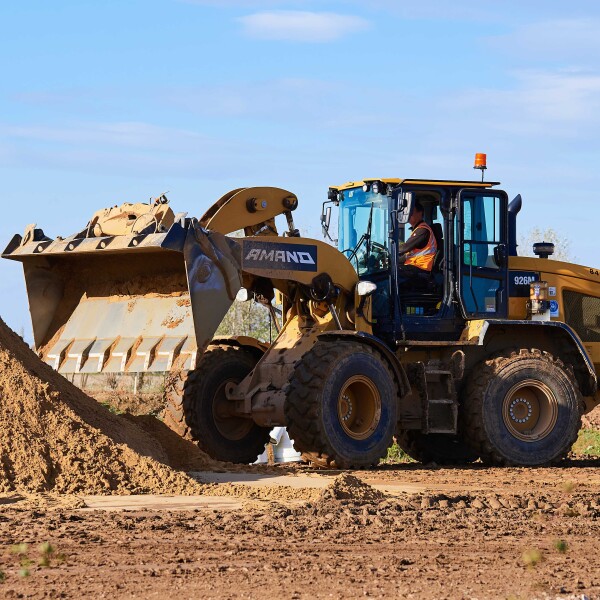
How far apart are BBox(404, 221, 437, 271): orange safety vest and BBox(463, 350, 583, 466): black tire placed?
1.39 meters

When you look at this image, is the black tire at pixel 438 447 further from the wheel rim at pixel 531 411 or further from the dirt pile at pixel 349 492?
the dirt pile at pixel 349 492

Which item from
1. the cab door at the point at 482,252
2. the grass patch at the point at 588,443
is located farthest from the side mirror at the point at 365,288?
the grass patch at the point at 588,443

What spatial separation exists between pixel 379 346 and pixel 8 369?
4466 millimetres

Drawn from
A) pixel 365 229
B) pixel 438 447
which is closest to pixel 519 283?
pixel 365 229

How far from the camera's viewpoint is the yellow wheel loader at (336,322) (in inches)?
563

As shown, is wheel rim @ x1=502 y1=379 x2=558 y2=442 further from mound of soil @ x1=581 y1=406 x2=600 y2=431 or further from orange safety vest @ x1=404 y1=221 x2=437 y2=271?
mound of soil @ x1=581 y1=406 x2=600 y2=431

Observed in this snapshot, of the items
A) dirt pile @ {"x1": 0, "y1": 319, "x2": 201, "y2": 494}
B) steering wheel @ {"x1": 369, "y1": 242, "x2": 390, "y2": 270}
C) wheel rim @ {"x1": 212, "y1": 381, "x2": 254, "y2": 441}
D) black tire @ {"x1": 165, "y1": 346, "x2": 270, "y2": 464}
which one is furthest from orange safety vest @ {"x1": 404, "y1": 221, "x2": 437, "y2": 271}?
dirt pile @ {"x1": 0, "y1": 319, "x2": 201, "y2": 494}

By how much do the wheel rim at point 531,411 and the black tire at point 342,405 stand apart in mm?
1843

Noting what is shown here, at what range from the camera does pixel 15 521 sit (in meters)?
→ 9.75

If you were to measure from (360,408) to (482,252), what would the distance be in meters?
2.80

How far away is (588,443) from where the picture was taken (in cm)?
2384

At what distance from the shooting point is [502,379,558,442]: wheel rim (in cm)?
1596

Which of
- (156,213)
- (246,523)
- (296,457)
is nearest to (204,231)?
(156,213)

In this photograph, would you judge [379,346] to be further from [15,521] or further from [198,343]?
[15,521]
